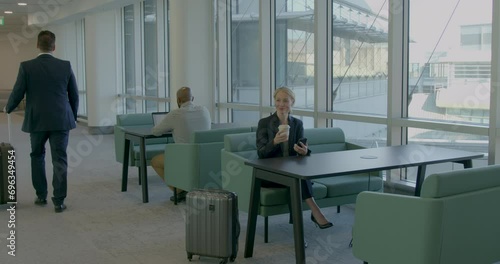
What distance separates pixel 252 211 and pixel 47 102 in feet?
8.28

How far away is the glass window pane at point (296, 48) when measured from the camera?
730 centimetres

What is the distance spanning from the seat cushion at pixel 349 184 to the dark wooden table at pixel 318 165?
0.30 meters

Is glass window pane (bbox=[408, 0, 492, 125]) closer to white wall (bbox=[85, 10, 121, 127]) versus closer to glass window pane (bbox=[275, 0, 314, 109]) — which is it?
glass window pane (bbox=[275, 0, 314, 109])

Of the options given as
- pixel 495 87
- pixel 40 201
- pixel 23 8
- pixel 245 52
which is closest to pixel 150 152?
pixel 40 201

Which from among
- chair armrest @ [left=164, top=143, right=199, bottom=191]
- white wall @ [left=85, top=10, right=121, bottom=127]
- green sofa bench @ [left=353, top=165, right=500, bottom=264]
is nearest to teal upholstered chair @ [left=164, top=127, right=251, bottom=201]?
chair armrest @ [left=164, top=143, right=199, bottom=191]

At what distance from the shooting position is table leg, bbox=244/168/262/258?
4.41 m

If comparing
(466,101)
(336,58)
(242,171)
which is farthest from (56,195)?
(466,101)

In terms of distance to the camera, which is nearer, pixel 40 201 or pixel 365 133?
pixel 40 201

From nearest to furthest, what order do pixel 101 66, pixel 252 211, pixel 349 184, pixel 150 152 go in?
1. pixel 252 211
2. pixel 349 184
3. pixel 150 152
4. pixel 101 66

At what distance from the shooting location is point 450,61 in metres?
5.45

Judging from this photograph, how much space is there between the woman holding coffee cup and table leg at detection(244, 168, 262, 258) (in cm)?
28

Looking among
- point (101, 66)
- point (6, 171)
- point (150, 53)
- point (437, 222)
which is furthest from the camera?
point (101, 66)

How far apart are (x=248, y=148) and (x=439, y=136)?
6.08ft

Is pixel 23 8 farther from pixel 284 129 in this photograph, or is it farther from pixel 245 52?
pixel 284 129
